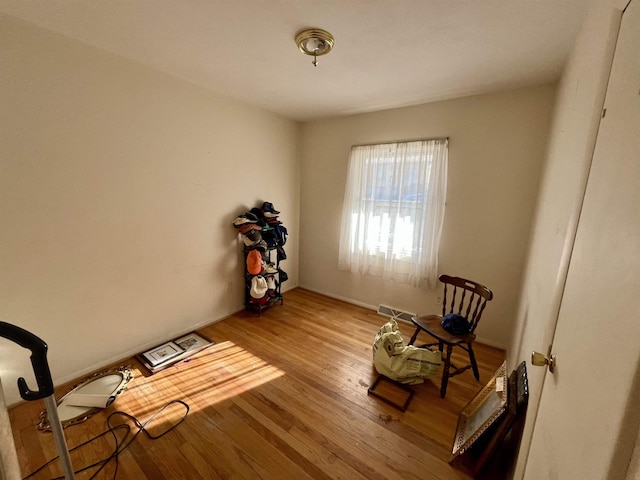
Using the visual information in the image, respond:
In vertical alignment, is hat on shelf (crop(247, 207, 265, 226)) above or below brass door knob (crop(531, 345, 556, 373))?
above

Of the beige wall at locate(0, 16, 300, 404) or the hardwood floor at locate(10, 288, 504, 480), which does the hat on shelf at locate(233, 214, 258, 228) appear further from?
the hardwood floor at locate(10, 288, 504, 480)

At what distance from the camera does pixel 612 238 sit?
50cm

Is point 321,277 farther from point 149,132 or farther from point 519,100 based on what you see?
point 519,100

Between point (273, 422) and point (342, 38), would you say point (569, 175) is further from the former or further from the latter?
point (273, 422)

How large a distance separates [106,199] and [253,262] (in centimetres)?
134

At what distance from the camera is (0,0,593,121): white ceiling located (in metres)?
1.31

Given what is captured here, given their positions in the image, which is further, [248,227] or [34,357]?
[248,227]

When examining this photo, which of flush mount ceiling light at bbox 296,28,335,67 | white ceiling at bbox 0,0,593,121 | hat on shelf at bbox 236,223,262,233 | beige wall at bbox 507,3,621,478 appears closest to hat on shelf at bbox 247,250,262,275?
hat on shelf at bbox 236,223,262,233

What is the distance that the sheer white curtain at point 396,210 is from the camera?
253 cm

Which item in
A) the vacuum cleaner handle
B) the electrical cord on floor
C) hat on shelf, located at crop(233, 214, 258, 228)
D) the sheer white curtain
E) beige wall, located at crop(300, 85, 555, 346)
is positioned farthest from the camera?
hat on shelf, located at crop(233, 214, 258, 228)

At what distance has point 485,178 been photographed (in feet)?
7.61

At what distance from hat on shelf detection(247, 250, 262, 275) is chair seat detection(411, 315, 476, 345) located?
1652 millimetres

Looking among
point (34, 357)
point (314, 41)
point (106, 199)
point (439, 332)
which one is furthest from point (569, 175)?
point (106, 199)

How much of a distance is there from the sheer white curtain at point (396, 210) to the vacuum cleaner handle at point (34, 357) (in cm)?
265
